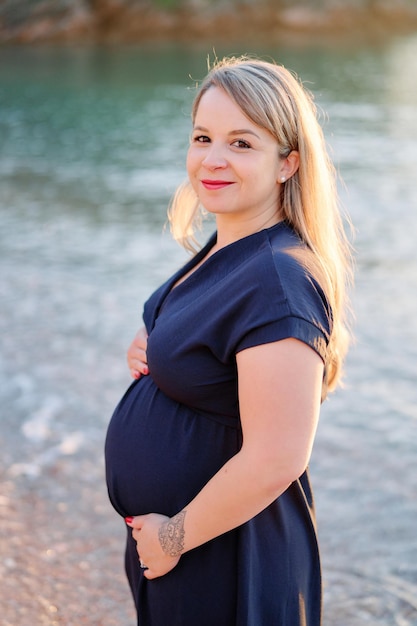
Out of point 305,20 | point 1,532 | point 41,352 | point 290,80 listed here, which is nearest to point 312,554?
point 290,80

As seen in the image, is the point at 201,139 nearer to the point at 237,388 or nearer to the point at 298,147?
the point at 298,147

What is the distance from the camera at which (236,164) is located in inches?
75.3

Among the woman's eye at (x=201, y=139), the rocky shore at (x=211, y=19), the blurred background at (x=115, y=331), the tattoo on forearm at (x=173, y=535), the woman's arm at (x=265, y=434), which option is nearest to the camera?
the woman's arm at (x=265, y=434)

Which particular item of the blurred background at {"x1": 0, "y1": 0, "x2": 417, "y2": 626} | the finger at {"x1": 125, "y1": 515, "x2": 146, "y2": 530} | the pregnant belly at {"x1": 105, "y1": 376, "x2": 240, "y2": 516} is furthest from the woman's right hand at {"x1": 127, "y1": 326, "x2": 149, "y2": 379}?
the blurred background at {"x1": 0, "y1": 0, "x2": 417, "y2": 626}

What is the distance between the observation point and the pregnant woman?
67.6 inches

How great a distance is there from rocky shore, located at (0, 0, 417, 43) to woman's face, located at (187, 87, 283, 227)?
3283 cm

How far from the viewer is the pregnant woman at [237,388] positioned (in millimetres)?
1716

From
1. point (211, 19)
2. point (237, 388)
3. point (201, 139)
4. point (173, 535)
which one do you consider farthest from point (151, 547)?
point (211, 19)

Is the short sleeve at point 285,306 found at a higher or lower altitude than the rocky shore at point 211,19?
lower

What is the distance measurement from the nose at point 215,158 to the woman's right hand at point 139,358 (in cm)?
54

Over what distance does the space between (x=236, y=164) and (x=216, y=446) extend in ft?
2.12

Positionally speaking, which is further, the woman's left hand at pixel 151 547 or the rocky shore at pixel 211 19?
the rocky shore at pixel 211 19

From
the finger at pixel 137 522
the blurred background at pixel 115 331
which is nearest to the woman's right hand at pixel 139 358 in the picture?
the finger at pixel 137 522

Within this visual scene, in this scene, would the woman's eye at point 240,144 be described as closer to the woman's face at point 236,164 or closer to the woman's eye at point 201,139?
the woman's face at point 236,164
